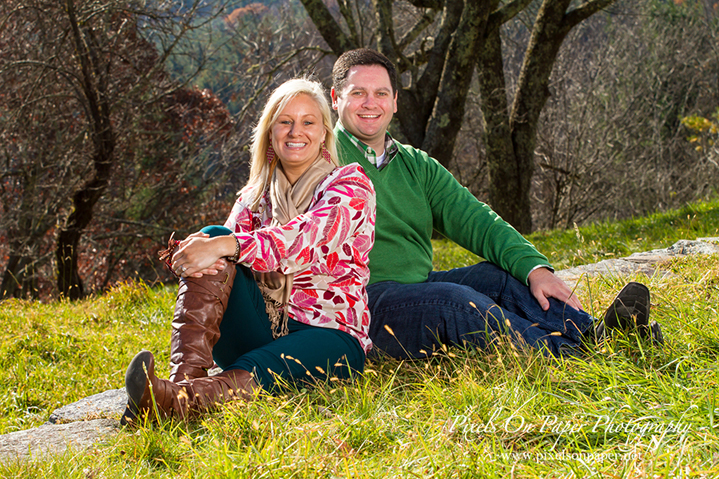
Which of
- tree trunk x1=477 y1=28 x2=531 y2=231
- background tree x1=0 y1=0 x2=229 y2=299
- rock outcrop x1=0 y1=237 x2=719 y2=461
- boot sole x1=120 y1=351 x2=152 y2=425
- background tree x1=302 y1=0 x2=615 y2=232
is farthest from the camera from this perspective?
tree trunk x1=477 y1=28 x2=531 y2=231

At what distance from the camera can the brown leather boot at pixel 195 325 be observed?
6.83 feet

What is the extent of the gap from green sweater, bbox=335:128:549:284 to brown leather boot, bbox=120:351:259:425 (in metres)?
0.89

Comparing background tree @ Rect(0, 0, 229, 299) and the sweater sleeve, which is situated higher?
background tree @ Rect(0, 0, 229, 299)

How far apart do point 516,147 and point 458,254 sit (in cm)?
167

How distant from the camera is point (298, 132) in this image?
2.47m

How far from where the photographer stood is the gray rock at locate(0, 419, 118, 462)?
6.16 ft

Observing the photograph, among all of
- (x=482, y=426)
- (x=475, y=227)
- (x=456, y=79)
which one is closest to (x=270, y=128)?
(x=475, y=227)

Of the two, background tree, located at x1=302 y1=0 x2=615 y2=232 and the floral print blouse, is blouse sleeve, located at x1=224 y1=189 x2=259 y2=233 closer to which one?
the floral print blouse

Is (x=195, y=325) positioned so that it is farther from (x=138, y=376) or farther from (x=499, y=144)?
(x=499, y=144)

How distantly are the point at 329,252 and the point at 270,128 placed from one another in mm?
629

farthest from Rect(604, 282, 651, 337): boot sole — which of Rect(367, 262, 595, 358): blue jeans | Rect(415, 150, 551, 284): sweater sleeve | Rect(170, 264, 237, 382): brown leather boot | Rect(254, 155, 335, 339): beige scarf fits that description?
Rect(170, 264, 237, 382): brown leather boot

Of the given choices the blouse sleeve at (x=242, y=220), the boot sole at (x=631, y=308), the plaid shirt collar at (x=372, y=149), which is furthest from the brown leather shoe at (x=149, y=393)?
the boot sole at (x=631, y=308)

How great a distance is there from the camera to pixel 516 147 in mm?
7637

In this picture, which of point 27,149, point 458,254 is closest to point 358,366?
point 458,254
